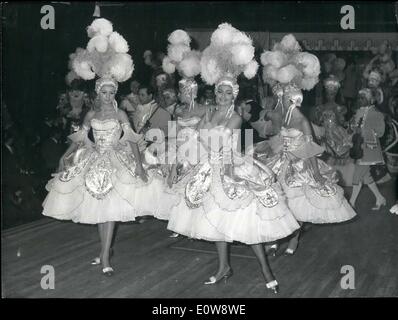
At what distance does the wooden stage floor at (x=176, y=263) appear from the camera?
4.81 m

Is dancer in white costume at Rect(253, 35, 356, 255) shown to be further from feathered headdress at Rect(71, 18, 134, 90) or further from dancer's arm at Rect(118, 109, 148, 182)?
feathered headdress at Rect(71, 18, 134, 90)

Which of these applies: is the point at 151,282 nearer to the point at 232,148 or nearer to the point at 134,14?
the point at 232,148

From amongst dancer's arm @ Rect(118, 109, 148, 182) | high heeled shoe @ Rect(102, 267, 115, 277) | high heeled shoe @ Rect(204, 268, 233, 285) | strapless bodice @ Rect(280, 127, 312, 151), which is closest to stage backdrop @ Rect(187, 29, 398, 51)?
strapless bodice @ Rect(280, 127, 312, 151)

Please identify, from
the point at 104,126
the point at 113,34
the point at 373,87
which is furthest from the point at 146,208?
the point at 373,87

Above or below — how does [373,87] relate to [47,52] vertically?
below

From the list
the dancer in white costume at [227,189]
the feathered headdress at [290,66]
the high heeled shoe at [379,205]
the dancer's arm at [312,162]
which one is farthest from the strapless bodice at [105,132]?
the high heeled shoe at [379,205]

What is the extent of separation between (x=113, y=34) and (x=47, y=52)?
10.7 feet

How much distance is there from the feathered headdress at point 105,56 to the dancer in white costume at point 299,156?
165 centimetres

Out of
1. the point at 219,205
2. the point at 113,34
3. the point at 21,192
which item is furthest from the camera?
the point at 21,192

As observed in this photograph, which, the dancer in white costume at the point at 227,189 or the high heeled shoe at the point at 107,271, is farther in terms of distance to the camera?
the high heeled shoe at the point at 107,271

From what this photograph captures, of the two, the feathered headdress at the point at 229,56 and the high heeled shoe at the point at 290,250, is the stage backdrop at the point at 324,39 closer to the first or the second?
the high heeled shoe at the point at 290,250

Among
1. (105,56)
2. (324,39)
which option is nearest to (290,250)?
(105,56)

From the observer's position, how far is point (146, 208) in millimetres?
5348

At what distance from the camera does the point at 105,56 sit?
5262 mm
